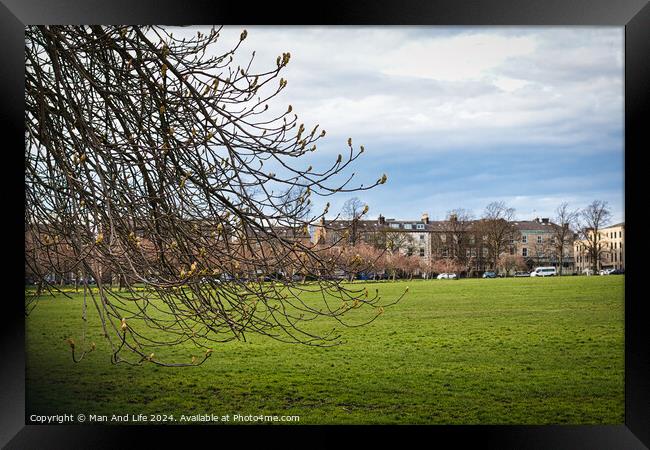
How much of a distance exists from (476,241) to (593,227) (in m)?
0.91

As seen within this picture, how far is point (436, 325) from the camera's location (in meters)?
6.20

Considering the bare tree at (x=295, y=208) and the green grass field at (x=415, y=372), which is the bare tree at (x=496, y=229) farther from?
the bare tree at (x=295, y=208)

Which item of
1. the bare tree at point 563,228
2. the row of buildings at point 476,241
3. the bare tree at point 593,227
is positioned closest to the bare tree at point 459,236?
the row of buildings at point 476,241

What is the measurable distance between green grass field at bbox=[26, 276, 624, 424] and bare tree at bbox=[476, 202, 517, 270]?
10.8 inches

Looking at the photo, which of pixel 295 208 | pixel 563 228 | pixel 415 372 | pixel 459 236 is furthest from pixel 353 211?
pixel 415 372

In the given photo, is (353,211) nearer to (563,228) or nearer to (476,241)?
(476,241)

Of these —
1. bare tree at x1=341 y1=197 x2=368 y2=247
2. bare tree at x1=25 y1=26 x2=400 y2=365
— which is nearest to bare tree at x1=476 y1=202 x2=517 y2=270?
bare tree at x1=341 y1=197 x2=368 y2=247

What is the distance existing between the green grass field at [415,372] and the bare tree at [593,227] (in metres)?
0.18

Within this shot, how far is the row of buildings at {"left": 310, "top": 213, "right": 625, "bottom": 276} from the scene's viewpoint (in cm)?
379

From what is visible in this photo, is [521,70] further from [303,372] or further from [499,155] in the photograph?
[303,372]
